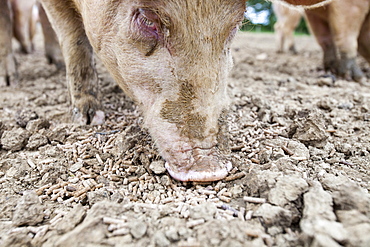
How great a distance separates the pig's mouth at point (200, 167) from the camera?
6.57 ft

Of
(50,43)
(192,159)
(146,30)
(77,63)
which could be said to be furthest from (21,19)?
(192,159)

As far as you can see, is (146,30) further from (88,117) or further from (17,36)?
(17,36)

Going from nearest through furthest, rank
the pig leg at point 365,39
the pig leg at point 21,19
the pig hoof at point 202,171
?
the pig hoof at point 202,171
the pig leg at point 365,39
the pig leg at point 21,19

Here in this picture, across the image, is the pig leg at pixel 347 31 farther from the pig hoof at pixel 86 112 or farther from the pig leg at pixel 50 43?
the pig leg at pixel 50 43

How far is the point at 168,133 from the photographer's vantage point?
6.93 ft

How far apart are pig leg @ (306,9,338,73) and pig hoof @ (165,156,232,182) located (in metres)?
4.23

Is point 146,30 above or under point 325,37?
above

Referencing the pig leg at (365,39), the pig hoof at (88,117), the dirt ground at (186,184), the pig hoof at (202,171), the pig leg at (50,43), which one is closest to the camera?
the dirt ground at (186,184)

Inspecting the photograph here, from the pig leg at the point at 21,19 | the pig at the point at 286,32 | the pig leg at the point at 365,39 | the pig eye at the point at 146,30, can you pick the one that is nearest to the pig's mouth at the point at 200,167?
the pig eye at the point at 146,30

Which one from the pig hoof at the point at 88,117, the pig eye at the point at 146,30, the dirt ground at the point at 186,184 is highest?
the pig eye at the point at 146,30

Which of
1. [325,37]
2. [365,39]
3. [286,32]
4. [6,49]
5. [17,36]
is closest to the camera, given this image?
[6,49]

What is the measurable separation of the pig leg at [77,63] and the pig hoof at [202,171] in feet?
4.00

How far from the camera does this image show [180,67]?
2070 millimetres

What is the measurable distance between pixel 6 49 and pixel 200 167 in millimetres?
3425
